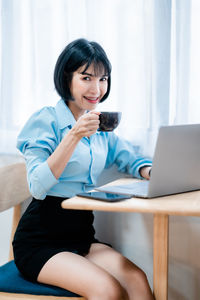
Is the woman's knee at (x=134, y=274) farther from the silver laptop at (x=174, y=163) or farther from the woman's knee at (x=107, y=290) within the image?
the silver laptop at (x=174, y=163)

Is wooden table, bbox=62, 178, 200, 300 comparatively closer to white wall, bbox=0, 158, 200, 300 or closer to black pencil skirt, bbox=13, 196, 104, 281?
black pencil skirt, bbox=13, 196, 104, 281

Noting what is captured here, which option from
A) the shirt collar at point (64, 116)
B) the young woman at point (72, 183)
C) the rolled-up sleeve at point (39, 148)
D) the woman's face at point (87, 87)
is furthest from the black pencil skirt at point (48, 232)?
the woman's face at point (87, 87)

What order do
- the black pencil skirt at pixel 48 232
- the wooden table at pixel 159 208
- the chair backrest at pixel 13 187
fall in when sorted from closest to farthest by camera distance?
the wooden table at pixel 159 208
the black pencil skirt at pixel 48 232
the chair backrest at pixel 13 187

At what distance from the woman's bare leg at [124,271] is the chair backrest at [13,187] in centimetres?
39

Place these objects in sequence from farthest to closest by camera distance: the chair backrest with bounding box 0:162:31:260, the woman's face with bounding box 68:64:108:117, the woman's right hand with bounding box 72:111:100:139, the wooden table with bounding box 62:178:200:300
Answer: the chair backrest with bounding box 0:162:31:260, the woman's face with bounding box 68:64:108:117, the woman's right hand with bounding box 72:111:100:139, the wooden table with bounding box 62:178:200:300

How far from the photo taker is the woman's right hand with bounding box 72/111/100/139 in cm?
118

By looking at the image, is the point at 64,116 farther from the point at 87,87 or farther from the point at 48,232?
the point at 48,232

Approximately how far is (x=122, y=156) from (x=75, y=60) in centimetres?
43

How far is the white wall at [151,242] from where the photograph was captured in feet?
5.24

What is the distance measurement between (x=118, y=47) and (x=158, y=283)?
0.98 m

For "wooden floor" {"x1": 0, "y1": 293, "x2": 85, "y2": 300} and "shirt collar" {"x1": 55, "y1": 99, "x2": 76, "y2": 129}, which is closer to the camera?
"wooden floor" {"x1": 0, "y1": 293, "x2": 85, "y2": 300}

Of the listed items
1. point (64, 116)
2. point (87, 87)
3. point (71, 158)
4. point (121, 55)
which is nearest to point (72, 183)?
point (71, 158)

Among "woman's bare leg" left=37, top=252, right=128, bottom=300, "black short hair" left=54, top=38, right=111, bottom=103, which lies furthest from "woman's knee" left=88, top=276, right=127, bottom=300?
"black short hair" left=54, top=38, right=111, bottom=103

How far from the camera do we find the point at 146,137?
5.33ft
